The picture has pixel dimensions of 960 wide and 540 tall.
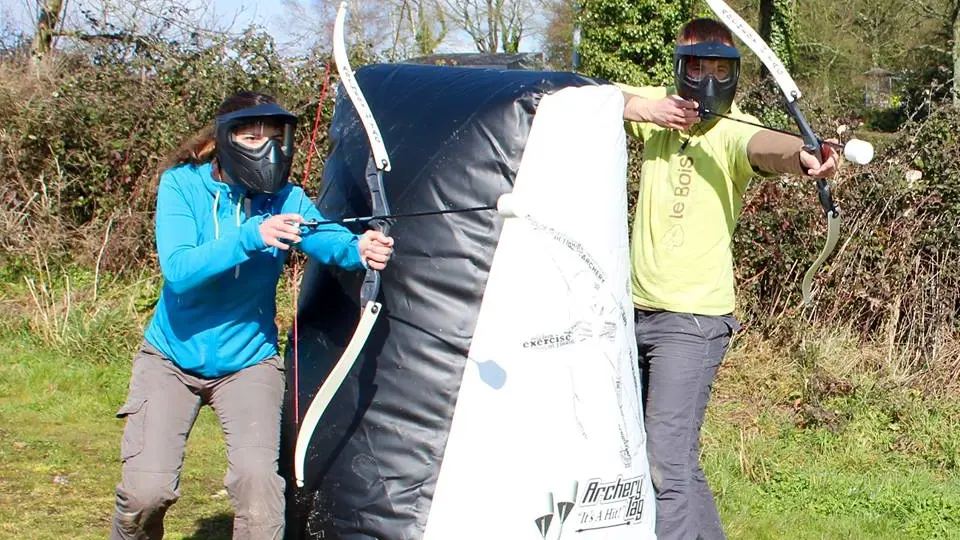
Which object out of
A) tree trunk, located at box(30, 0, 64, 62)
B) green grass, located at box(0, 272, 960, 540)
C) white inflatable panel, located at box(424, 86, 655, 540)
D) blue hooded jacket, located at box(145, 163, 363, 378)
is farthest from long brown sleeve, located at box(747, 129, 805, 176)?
tree trunk, located at box(30, 0, 64, 62)

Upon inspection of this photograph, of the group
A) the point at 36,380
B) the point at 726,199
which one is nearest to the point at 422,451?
the point at 726,199

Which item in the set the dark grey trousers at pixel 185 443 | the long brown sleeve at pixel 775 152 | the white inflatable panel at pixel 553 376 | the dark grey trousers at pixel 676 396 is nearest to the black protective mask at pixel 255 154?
the dark grey trousers at pixel 185 443

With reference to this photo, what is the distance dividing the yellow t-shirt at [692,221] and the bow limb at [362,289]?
42.5 inches

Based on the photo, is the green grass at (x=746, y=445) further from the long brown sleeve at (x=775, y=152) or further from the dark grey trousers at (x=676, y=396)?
the long brown sleeve at (x=775, y=152)

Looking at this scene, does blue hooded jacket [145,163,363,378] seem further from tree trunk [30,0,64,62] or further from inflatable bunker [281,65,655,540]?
tree trunk [30,0,64,62]

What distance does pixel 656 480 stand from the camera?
3857 mm

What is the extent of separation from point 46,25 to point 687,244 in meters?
8.57

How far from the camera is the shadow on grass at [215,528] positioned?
193 inches

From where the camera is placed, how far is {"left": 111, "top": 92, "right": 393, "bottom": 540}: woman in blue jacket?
353 centimetres

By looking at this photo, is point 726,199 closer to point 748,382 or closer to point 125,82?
point 748,382

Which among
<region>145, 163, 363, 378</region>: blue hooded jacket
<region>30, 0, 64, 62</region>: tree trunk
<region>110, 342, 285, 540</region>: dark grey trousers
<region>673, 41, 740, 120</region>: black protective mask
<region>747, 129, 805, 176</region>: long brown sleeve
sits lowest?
<region>110, 342, 285, 540</region>: dark grey trousers

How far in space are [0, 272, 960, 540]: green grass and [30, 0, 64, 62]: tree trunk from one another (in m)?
3.52

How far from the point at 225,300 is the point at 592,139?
132cm

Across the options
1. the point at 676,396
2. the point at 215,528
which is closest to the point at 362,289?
the point at 676,396
